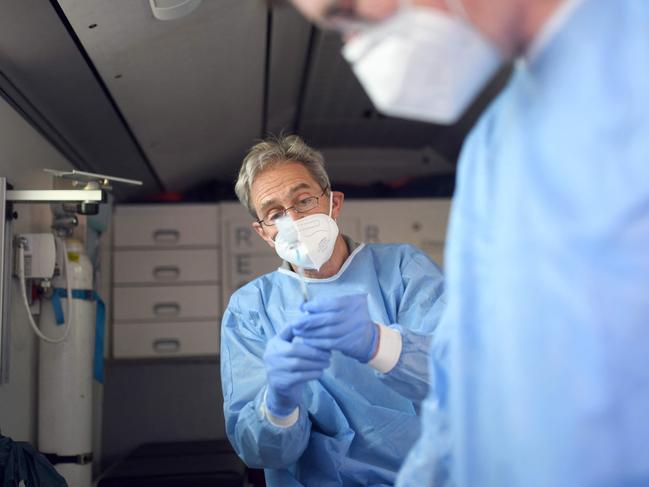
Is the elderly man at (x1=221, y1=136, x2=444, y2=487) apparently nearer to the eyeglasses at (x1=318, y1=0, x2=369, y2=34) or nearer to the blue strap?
the eyeglasses at (x1=318, y1=0, x2=369, y2=34)

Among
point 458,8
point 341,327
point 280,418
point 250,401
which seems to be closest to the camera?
point 458,8

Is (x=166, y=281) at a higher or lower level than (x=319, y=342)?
higher

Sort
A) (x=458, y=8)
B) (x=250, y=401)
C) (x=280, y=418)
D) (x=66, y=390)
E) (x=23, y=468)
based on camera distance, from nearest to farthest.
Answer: (x=458, y=8), (x=280, y=418), (x=250, y=401), (x=23, y=468), (x=66, y=390)

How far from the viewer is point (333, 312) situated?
3.58 feet

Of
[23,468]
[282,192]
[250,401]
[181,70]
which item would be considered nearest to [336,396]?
[250,401]

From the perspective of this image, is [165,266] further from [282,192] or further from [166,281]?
[282,192]

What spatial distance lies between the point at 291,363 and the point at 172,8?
40.8 inches

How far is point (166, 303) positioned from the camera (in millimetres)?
3129

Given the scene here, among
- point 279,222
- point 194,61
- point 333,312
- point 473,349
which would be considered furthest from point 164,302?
point 473,349

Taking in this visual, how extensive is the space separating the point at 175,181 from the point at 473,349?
106 inches

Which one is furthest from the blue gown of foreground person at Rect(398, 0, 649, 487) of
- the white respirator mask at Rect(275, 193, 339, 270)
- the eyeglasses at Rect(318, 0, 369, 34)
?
the white respirator mask at Rect(275, 193, 339, 270)

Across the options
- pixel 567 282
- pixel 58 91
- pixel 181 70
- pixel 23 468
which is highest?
pixel 181 70

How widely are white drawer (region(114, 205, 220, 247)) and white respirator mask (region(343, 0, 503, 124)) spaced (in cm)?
256

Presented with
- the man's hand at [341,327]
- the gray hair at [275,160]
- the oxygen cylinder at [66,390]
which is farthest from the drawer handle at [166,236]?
the man's hand at [341,327]
